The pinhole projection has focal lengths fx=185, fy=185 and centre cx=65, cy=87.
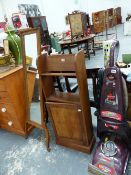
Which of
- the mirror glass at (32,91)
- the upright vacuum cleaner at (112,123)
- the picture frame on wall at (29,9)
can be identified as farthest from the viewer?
the picture frame on wall at (29,9)

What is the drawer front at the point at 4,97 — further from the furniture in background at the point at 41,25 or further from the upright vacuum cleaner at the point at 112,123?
the furniture in background at the point at 41,25

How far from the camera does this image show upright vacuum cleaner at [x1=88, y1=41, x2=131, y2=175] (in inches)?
59.4

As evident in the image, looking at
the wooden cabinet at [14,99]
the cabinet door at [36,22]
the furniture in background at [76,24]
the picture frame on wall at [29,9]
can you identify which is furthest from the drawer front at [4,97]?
the picture frame on wall at [29,9]

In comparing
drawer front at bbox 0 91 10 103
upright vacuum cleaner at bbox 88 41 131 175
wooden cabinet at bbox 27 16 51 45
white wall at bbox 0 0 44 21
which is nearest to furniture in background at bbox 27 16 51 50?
wooden cabinet at bbox 27 16 51 45

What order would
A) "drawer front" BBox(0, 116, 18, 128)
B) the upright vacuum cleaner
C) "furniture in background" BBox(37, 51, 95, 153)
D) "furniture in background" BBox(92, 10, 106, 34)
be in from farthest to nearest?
"furniture in background" BBox(92, 10, 106, 34) → "drawer front" BBox(0, 116, 18, 128) → "furniture in background" BBox(37, 51, 95, 153) → the upright vacuum cleaner

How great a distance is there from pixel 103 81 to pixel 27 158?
1.20 meters

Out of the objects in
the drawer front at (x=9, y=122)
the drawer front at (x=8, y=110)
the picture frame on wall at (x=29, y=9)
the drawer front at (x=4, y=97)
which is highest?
the picture frame on wall at (x=29, y=9)

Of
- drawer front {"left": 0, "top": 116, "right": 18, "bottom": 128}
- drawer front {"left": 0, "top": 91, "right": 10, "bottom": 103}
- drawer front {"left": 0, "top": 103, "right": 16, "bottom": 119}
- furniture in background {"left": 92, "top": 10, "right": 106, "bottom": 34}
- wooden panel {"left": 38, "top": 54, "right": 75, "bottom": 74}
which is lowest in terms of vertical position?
drawer front {"left": 0, "top": 116, "right": 18, "bottom": 128}

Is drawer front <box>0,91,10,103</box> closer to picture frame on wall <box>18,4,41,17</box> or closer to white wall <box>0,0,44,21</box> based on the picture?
white wall <box>0,0,44,21</box>

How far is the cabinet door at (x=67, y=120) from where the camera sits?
5.74 feet

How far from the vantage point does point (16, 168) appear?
192 centimetres

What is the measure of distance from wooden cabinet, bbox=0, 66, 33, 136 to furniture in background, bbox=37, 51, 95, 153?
39 cm

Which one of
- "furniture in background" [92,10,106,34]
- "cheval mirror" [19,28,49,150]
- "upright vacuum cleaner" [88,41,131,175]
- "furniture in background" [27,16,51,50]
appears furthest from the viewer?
"furniture in background" [92,10,106,34]

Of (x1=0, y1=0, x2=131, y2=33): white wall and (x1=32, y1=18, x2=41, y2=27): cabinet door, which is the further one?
(x1=0, y1=0, x2=131, y2=33): white wall
